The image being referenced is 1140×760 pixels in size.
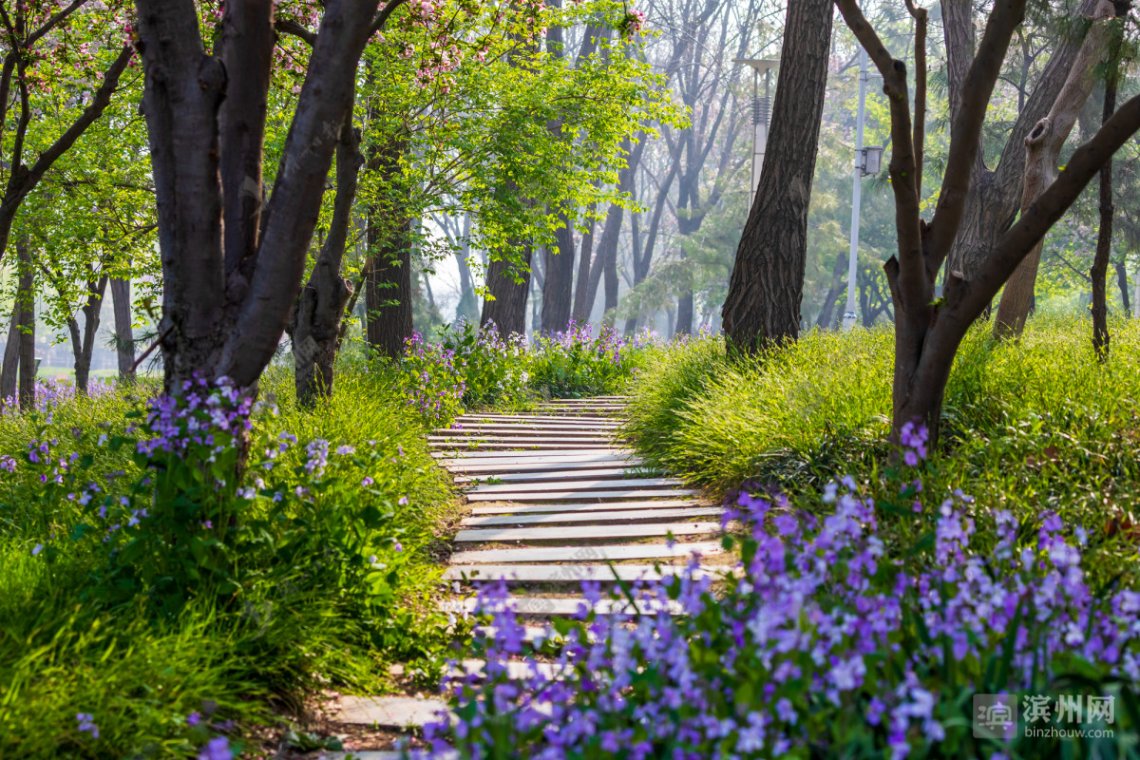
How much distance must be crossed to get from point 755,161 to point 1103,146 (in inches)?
440

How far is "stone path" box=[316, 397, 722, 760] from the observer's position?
15.4ft

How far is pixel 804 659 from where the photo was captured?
2.27 meters

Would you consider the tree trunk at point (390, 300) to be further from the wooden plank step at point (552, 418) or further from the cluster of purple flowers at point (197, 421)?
the cluster of purple flowers at point (197, 421)

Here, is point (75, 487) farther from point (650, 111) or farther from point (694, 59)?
point (694, 59)

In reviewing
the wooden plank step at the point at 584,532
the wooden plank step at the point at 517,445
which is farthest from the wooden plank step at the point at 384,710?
the wooden plank step at the point at 517,445

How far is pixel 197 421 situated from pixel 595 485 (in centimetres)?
379

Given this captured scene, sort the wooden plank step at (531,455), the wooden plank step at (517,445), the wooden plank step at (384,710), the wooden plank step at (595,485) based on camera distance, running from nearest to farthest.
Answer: the wooden plank step at (384,710) → the wooden plank step at (595,485) → the wooden plank step at (531,455) → the wooden plank step at (517,445)

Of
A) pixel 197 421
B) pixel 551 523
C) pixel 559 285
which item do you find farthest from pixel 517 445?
pixel 559 285

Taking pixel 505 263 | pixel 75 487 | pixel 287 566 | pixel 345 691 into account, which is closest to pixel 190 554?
pixel 287 566

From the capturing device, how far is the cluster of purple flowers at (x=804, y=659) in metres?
2.16

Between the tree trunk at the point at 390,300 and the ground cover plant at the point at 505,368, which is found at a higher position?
the tree trunk at the point at 390,300

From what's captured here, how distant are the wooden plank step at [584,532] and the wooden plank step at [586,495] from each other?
2.67 feet

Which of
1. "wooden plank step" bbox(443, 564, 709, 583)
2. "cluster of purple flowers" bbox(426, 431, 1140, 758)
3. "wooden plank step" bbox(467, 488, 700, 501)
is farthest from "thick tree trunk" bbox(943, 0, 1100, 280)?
"cluster of purple flowers" bbox(426, 431, 1140, 758)

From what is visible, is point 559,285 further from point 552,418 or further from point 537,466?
point 537,466
